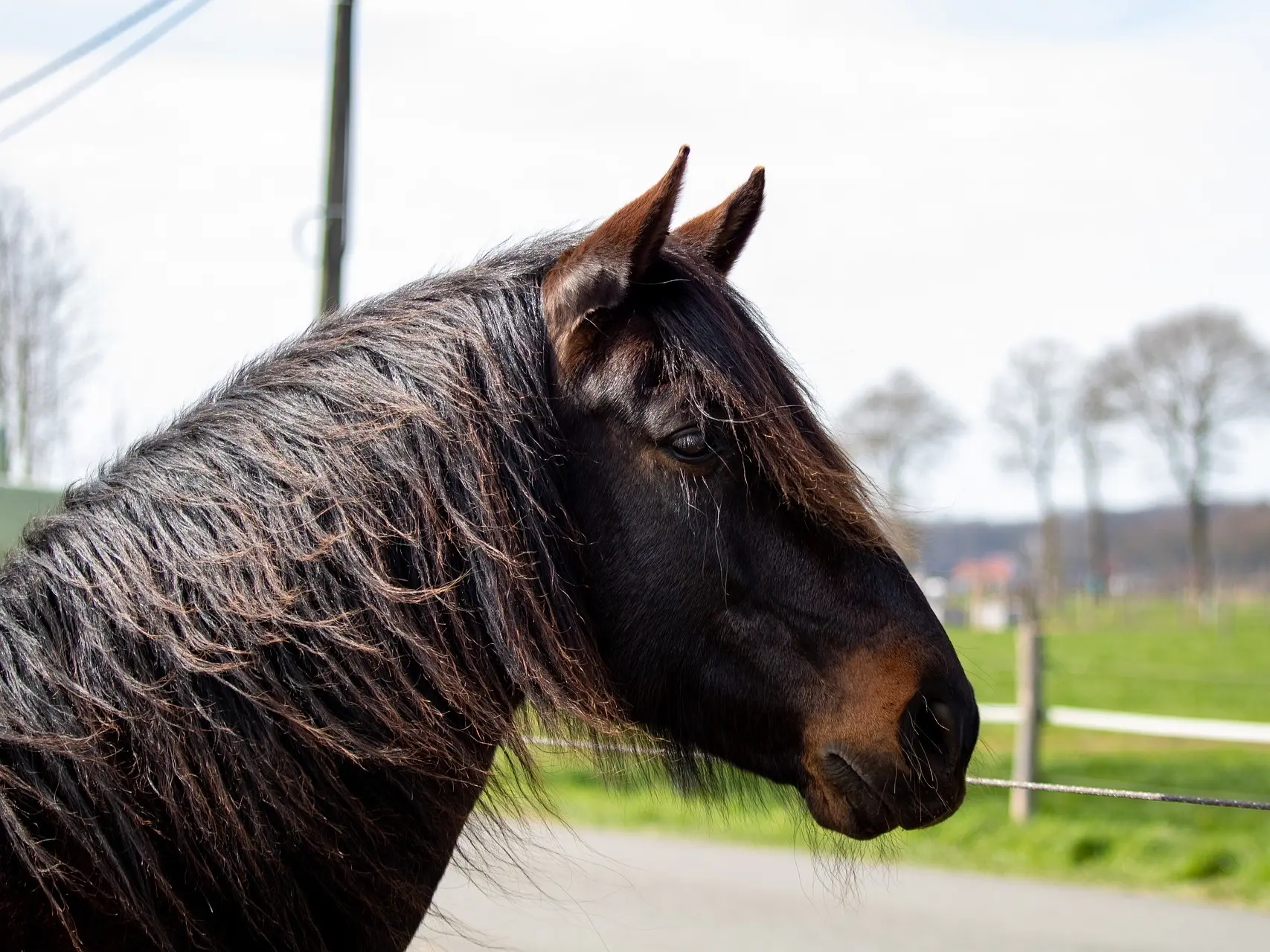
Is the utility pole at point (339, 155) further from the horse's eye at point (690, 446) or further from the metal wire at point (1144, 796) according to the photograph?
the horse's eye at point (690, 446)

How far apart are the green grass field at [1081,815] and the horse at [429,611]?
336 mm

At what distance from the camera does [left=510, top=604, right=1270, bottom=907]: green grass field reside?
105 inches

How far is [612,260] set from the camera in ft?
6.37

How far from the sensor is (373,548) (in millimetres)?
1813

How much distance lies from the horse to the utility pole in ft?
19.6

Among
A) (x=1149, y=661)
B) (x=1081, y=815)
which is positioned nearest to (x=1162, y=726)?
(x=1081, y=815)

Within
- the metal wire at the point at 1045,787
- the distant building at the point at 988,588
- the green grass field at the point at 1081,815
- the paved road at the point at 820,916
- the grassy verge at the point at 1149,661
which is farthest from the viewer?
the distant building at the point at 988,588

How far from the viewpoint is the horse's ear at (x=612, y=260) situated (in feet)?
6.23

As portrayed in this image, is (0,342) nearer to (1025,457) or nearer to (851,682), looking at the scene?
(851,682)

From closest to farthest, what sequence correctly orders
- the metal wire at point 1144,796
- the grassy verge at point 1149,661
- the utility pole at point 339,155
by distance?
the metal wire at point 1144,796, the utility pole at point 339,155, the grassy verge at point 1149,661

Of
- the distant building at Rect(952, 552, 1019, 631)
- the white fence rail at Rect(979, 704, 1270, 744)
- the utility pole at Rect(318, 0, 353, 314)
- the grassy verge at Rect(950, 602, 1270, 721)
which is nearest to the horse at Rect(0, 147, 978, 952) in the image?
the white fence rail at Rect(979, 704, 1270, 744)

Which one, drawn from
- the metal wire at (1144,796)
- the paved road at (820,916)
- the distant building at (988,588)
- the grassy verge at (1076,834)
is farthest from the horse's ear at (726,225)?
the distant building at (988,588)

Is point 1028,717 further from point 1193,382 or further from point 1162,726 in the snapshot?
point 1193,382

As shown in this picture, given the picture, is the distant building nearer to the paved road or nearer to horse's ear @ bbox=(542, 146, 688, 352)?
the paved road
